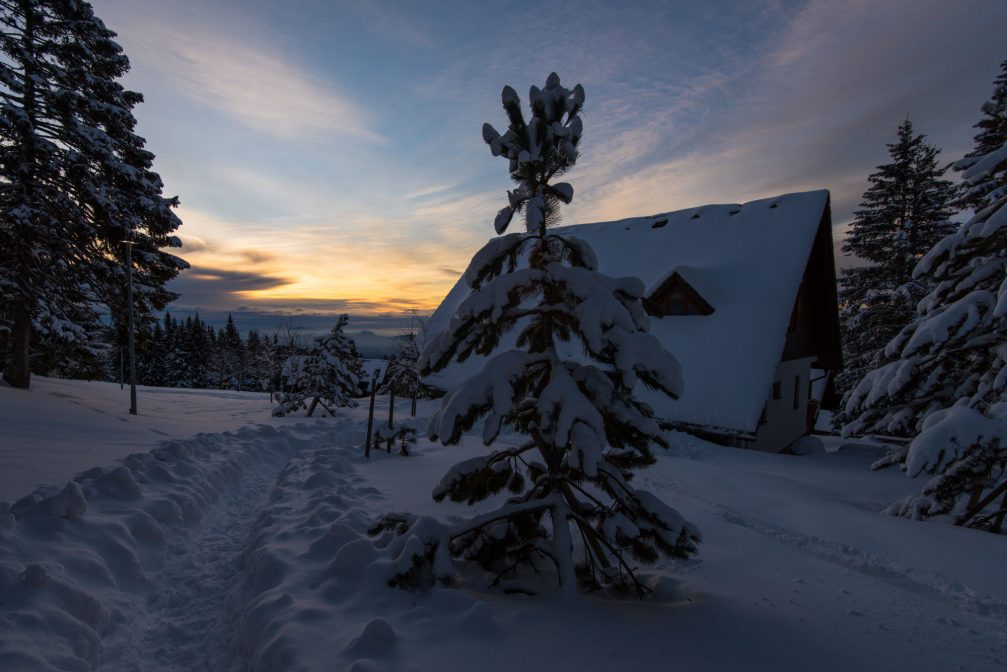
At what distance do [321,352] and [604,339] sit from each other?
19018mm

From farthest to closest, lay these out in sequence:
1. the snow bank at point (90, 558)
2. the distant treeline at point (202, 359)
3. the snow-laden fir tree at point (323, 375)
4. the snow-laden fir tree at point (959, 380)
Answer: the distant treeline at point (202, 359) → the snow-laden fir tree at point (323, 375) → the snow-laden fir tree at point (959, 380) → the snow bank at point (90, 558)

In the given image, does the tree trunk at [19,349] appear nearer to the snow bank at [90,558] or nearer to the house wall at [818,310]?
the snow bank at [90,558]

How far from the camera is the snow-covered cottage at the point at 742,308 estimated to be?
14125mm

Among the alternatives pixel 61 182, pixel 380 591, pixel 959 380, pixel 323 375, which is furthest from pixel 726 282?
pixel 61 182

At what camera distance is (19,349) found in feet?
45.7

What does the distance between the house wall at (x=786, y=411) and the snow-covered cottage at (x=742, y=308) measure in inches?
1.7

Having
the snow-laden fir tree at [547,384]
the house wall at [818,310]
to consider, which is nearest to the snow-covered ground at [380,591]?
the snow-laden fir tree at [547,384]

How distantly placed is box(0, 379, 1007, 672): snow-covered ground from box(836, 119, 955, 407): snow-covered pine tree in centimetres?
1686

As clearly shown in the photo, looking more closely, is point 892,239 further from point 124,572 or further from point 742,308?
point 124,572

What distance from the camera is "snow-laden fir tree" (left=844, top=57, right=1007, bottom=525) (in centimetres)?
664

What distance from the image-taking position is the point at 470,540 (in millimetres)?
4652

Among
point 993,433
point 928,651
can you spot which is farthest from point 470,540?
point 993,433

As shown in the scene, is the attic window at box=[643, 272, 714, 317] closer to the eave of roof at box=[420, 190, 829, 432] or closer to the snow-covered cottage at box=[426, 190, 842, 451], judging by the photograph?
the snow-covered cottage at box=[426, 190, 842, 451]

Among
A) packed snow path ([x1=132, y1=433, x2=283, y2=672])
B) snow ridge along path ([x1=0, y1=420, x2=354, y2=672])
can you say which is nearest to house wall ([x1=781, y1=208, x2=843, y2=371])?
packed snow path ([x1=132, y1=433, x2=283, y2=672])
